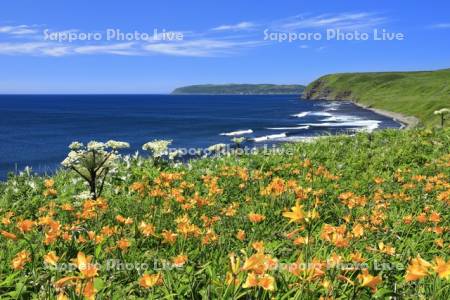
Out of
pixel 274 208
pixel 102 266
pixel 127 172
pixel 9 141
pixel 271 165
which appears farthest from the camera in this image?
pixel 9 141

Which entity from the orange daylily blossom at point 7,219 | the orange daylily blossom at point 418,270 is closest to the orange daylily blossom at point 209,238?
the orange daylily blossom at point 7,219

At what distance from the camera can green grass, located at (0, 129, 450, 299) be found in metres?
3.75

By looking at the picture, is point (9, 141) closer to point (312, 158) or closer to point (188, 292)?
point (312, 158)

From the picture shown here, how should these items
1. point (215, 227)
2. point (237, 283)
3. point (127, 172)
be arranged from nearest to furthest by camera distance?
point (237, 283), point (215, 227), point (127, 172)

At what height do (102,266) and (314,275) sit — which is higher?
(314,275)

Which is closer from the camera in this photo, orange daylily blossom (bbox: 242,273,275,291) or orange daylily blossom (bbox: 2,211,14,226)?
orange daylily blossom (bbox: 242,273,275,291)

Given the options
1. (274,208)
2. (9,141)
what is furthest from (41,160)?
(274,208)

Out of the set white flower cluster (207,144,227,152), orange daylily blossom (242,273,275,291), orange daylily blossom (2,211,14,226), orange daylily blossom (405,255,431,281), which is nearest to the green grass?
orange daylily blossom (2,211,14,226)

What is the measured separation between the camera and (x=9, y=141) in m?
90.1

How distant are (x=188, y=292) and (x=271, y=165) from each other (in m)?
8.37

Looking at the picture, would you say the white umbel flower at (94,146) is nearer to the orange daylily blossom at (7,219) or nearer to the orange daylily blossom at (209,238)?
the orange daylily blossom at (7,219)

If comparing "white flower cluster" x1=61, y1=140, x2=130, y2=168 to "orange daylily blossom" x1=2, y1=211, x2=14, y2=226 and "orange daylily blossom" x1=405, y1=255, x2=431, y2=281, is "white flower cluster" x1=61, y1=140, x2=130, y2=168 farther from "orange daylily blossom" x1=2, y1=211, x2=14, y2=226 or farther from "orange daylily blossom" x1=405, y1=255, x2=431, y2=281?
"orange daylily blossom" x1=405, y1=255, x2=431, y2=281

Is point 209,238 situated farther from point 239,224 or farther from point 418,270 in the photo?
point 418,270

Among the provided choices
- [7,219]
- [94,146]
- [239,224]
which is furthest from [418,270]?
[94,146]
